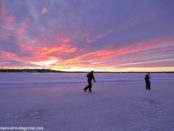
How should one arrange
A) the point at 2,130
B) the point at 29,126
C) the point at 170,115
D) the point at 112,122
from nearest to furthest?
the point at 2,130
the point at 29,126
the point at 112,122
the point at 170,115

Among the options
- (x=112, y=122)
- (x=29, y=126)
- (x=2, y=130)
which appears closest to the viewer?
(x=2, y=130)

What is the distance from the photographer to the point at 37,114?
6465 millimetres

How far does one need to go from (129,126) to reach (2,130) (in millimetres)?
3770

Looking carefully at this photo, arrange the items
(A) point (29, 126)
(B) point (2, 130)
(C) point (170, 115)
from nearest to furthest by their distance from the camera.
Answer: (B) point (2, 130)
(A) point (29, 126)
(C) point (170, 115)

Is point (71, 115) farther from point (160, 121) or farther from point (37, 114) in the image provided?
point (160, 121)

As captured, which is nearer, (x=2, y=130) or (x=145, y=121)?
(x=2, y=130)

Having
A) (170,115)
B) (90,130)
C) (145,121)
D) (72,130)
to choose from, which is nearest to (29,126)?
(72,130)

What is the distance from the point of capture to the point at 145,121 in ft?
18.1

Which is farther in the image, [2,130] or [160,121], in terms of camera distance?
[160,121]

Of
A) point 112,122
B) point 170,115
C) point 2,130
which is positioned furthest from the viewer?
point 170,115

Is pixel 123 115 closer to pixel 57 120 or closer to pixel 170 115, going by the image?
pixel 170 115

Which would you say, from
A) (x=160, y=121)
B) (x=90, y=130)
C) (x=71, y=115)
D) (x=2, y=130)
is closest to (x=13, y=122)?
(x=2, y=130)

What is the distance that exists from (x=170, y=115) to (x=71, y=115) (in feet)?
12.4

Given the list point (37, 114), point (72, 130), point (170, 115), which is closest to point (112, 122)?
point (72, 130)
